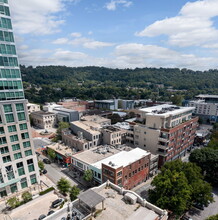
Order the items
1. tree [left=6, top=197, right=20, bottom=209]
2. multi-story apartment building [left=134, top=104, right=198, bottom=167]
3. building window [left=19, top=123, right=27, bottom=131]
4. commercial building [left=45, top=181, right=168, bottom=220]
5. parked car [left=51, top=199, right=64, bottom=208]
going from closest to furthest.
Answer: commercial building [left=45, top=181, right=168, bottom=220] → tree [left=6, top=197, right=20, bottom=209] → parked car [left=51, top=199, right=64, bottom=208] → building window [left=19, top=123, right=27, bottom=131] → multi-story apartment building [left=134, top=104, right=198, bottom=167]

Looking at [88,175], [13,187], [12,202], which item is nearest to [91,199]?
[88,175]

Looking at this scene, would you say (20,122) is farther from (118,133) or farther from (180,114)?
(180,114)

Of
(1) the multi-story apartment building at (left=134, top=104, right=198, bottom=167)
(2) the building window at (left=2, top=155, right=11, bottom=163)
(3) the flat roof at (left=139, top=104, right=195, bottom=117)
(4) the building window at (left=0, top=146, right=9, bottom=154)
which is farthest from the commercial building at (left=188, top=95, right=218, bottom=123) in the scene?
(4) the building window at (left=0, top=146, right=9, bottom=154)

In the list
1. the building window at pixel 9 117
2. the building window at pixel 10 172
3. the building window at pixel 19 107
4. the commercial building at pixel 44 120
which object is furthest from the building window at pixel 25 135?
the commercial building at pixel 44 120

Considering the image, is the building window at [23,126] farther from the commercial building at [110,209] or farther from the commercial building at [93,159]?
the commercial building at [110,209]

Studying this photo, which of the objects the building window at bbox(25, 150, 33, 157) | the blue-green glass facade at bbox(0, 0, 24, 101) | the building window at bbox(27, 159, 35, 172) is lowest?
the building window at bbox(27, 159, 35, 172)

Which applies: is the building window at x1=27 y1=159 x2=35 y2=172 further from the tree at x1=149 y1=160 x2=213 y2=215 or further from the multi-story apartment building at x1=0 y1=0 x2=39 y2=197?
the tree at x1=149 y1=160 x2=213 y2=215
